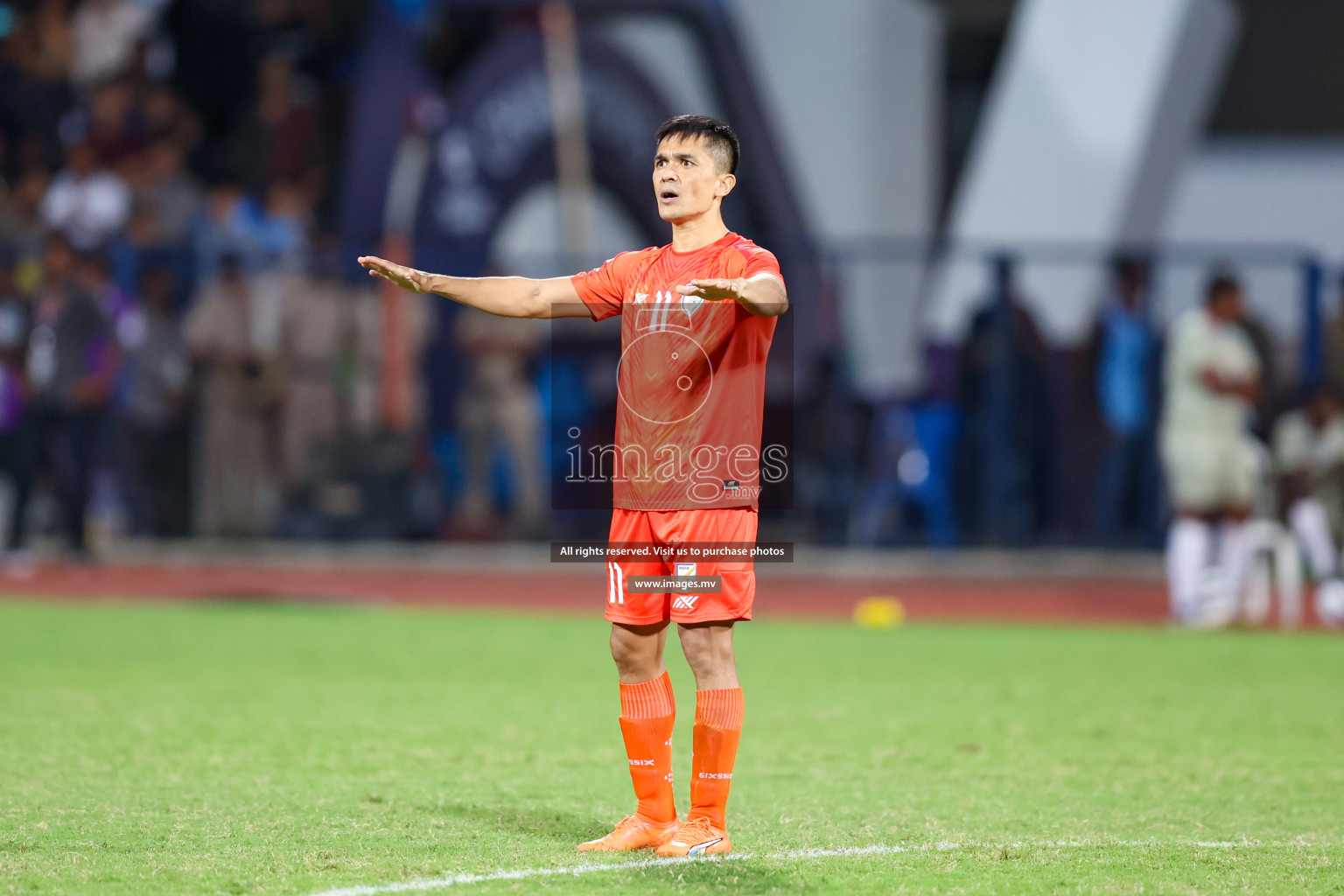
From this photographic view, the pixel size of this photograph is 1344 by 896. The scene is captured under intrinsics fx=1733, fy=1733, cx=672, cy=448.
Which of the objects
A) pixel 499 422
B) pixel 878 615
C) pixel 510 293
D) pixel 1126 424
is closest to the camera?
pixel 510 293

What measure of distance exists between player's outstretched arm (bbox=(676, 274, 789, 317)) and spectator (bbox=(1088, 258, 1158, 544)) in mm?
11398

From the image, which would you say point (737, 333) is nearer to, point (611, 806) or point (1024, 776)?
point (611, 806)

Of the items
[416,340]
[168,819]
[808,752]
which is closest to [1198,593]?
[808,752]

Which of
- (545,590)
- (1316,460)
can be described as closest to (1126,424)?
(1316,460)

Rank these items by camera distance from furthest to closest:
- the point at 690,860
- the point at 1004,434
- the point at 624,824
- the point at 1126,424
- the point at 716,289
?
the point at 1004,434
the point at 1126,424
the point at 624,824
the point at 690,860
the point at 716,289

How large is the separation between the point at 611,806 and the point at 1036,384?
10.9 m

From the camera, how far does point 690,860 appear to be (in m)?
5.02

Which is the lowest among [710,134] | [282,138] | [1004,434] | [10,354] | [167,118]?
[1004,434]

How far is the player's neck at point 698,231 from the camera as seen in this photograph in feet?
17.1

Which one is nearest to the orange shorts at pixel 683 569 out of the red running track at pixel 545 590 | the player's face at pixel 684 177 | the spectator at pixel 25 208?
the player's face at pixel 684 177

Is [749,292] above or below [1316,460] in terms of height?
above

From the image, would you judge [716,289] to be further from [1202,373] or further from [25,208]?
[25,208]

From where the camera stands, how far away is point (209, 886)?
4609 mm

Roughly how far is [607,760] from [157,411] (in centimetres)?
990
